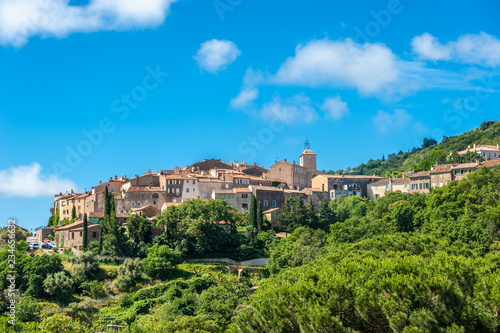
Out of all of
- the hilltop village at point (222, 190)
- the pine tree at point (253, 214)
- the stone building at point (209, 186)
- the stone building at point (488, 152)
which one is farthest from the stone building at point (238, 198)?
the stone building at point (488, 152)

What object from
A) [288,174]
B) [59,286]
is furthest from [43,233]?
[288,174]

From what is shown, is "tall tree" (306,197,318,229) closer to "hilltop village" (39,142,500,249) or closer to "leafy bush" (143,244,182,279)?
"hilltop village" (39,142,500,249)

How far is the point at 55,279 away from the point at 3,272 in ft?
16.1

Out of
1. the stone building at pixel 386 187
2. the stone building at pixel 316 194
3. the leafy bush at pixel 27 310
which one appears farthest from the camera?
the stone building at pixel 386 187

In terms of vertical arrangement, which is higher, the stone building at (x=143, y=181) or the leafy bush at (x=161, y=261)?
the stone building at (x=143, y=181)

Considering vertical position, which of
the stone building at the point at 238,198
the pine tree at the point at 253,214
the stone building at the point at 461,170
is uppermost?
the stone building at the point at 461,170

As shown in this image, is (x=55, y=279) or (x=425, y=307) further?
(x=55, y=279)

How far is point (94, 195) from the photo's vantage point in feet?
234

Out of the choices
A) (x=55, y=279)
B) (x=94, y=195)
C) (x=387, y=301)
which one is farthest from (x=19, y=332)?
(x=94, y=195)

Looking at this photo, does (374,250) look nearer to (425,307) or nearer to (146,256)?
(425,307)

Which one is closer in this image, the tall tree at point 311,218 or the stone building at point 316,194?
the tall tree at point 311,218

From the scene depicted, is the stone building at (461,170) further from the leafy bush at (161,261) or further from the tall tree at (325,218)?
the leafy bush at (161,261)

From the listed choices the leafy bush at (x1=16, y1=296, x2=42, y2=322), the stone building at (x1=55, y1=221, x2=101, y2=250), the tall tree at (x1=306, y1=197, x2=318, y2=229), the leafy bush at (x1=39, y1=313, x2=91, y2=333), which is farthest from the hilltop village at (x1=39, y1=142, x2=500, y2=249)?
the leafy bush at (x1=39, y1=313, x2=91, y2=333)

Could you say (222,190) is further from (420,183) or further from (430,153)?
(430,153)
